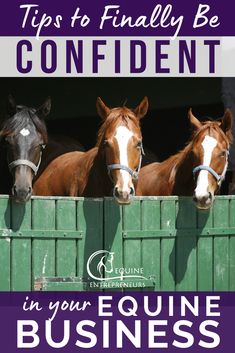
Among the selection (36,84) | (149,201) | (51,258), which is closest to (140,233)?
(149,201)

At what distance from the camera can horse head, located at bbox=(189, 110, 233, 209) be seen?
6.37m

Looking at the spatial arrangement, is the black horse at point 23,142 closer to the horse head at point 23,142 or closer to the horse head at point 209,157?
the horse head at point 23,142

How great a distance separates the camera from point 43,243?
20.1 feet

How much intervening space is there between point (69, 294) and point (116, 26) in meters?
3.93

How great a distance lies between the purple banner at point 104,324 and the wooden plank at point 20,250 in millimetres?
100

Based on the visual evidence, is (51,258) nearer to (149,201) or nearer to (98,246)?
(98,246)

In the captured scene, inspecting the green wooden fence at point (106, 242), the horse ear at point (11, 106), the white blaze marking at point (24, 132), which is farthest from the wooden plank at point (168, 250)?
the horse ear at point (11, 106)

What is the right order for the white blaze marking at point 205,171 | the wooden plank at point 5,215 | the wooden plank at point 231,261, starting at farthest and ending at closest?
the wooden plank at point 231,261 → the white blaze marking at point 205,171 → the wooden plank at point 5,215

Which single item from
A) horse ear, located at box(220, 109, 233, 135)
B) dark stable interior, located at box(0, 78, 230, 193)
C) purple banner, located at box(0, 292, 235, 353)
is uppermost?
dark stable interior, located at box(0, 78, 230, 193)

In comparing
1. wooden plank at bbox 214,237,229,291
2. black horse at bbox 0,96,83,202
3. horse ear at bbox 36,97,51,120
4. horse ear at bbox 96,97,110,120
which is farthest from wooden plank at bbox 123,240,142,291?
horse ear at bbox 36,97,51,120

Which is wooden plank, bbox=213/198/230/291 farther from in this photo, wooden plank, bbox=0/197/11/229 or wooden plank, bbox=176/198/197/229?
wooden plank, bbox=0/197/11/229

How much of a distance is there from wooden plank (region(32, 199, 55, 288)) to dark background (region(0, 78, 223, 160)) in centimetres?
492

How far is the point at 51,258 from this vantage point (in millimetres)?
6129

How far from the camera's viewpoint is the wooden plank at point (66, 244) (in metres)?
6.13
